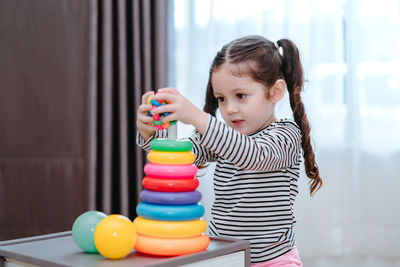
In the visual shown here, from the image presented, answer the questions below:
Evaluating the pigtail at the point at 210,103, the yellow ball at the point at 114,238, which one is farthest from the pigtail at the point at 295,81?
the yellow ball at the point at 114,238

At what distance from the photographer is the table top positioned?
2.59ft

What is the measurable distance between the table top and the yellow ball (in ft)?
0.05

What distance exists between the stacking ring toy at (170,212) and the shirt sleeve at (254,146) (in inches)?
5.7

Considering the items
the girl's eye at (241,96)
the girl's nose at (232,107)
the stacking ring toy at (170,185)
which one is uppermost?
the girl's eye at (241,96)

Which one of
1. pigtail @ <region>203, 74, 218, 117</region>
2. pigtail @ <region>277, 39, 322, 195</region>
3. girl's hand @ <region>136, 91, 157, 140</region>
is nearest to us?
girl's hand @ <region>136, 91, 157, 140</region>

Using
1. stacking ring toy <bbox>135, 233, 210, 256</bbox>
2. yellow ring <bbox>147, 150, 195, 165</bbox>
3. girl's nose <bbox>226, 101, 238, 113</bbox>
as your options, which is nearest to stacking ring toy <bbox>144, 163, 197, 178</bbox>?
yellow ring <bbox>147, 150, 195, 165</bbox>

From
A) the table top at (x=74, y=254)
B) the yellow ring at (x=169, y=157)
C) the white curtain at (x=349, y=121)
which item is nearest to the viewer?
the table top at (x=74, y=254)

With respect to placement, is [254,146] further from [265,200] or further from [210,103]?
[210,103]

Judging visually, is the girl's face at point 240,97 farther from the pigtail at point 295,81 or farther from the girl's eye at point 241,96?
the pigtail at point 295,81

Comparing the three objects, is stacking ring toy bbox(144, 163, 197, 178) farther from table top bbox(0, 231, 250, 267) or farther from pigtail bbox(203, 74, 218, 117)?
pigtail bbox(203, 74, 218, 117)

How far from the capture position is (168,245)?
833 millimetres

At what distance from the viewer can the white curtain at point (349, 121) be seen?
191cm

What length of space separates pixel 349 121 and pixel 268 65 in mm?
836

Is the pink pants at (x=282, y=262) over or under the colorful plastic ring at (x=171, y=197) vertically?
under
